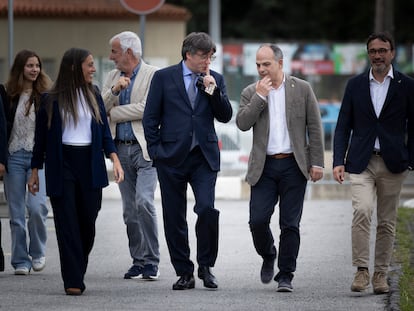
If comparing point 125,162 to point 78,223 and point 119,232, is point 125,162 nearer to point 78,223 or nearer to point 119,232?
point 78,223

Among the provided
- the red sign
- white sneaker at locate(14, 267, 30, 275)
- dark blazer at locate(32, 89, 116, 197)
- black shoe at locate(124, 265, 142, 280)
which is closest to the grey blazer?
dark blazer at locate(32, 89, 116, 197)

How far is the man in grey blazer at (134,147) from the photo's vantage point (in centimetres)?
1030

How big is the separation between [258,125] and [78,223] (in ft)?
4.90

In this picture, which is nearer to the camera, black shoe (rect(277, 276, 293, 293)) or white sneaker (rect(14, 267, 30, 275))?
black shoe (rect(277, 276, 293, 293))

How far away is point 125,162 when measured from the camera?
1041cm

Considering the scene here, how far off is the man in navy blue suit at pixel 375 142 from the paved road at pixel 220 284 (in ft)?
1.15

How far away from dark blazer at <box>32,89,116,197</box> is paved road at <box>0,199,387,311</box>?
0.81 meters

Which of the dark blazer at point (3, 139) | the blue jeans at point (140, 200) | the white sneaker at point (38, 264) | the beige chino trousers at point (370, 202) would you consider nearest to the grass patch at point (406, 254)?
the beige chino trousers at point (370, 202)

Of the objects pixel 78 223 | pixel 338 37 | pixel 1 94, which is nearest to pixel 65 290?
pixel 78 223

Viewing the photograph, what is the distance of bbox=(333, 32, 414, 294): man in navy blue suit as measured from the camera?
9305 millimetres

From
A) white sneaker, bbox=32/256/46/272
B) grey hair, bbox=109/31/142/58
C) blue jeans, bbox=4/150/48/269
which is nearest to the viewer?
grey hair, bbox=109/31/142/58

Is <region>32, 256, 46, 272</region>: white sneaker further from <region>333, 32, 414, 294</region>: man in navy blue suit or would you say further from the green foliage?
the green foliage

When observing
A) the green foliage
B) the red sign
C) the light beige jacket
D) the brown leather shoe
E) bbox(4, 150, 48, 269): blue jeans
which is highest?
the green foliage

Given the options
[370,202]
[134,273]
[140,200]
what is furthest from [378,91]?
[134,273]
